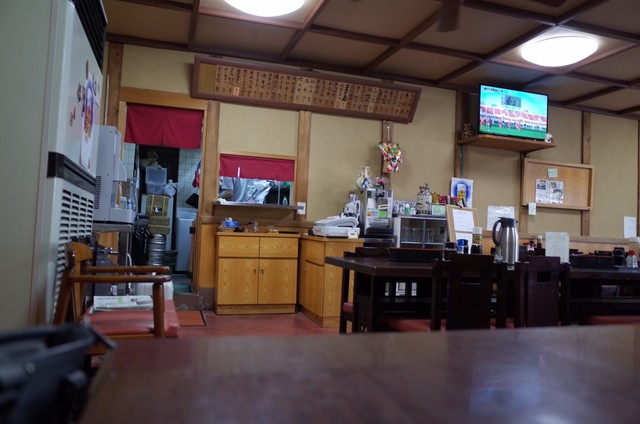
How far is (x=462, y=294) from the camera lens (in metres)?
2.52

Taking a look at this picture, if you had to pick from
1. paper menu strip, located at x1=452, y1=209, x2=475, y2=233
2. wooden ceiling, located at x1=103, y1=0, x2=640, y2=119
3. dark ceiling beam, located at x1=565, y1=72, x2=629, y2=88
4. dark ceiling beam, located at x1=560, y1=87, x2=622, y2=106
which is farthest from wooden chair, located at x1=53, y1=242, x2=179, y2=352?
dark ceiling beam, located at x1=560, y1=87, x2=622, y2=106

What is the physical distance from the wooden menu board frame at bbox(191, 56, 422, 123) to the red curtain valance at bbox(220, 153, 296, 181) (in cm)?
68

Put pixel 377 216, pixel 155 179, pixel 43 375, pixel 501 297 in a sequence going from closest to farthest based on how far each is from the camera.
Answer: pixel 43 375
pixel 501 297
pixel 377 216
pixel 155 179

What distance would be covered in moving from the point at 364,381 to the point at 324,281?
435 centimetres

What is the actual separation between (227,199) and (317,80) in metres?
1.85

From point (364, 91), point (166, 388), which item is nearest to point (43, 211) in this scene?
point (166, 388)

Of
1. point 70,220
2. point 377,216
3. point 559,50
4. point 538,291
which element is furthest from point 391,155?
point 70,220

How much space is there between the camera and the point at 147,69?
5391 millimetres

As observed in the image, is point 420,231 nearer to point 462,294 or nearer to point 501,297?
point 501,297

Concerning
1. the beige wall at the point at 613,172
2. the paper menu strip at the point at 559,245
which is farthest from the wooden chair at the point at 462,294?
the beige wall at the point at 613,172

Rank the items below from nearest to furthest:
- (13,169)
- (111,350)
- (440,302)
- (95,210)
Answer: (111,350), (13,169), (440,302), (95,210)

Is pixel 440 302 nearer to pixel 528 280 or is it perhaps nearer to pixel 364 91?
pixel 528 280

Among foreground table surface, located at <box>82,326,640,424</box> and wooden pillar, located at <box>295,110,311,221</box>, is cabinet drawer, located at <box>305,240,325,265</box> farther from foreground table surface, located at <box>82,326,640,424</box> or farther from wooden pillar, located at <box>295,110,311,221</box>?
foreground table surface, located at <box>82,326,640,424</box>

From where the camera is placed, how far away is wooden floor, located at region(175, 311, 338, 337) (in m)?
4.39
